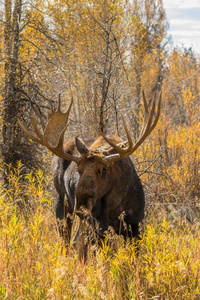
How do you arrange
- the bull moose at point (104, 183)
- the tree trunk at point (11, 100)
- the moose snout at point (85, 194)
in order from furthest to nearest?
the tree trunk at point (11, 100) < the bull moose at point (104, 183) < the moose snout at point (85, 194)

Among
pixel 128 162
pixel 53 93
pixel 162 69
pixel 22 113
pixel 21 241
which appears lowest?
pixel 21 241

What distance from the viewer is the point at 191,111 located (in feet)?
23.6

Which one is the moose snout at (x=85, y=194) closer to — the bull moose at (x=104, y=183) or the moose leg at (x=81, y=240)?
the bull moose at (x=104, y=183)

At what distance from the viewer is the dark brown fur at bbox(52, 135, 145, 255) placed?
11.0ft

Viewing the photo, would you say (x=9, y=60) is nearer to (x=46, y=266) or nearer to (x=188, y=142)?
(x=188, y=142)

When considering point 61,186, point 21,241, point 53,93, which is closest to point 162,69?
point 53,93

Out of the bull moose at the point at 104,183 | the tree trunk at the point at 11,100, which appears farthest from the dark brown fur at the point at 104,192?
the tree trunk at the point at 11,100

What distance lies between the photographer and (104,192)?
3744 millimetres

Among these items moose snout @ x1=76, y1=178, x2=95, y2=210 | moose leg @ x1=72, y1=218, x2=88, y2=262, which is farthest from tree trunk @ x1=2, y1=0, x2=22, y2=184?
moose snout @ x1=76, y1=178, x2=95, y2=210

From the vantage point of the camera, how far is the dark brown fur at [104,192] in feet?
11.0

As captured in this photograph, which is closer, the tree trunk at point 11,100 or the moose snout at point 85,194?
the moose snout at point 85,194

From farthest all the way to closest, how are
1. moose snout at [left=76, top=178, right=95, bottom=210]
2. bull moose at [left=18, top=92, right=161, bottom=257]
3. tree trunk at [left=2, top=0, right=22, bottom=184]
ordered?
tree trunk at [left=2, top=0, right=22, bottom=184] < bull moose at [left=18, top=92, right=161, bottom=257] < moose snout at [left=76, top=178, right=95, bottom=210]

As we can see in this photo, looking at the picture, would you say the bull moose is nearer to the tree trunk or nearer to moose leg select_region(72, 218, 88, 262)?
moose leg select_region(72, 218, 88, 262)

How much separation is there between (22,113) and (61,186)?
243 centimetres
